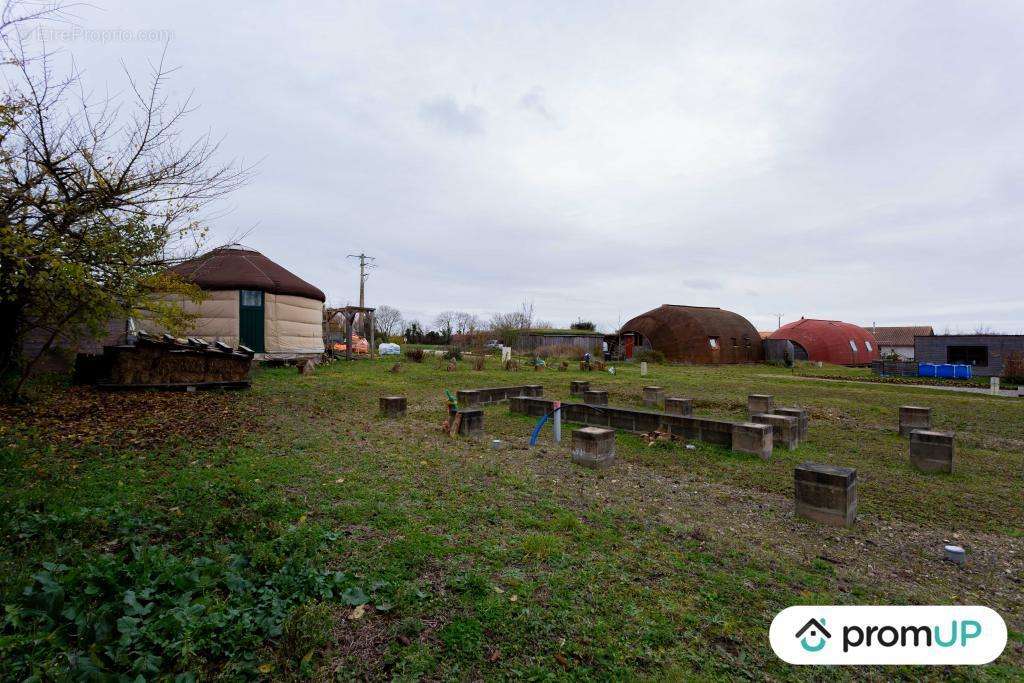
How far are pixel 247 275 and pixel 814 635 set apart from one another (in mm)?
19319

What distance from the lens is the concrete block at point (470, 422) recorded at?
294 inches

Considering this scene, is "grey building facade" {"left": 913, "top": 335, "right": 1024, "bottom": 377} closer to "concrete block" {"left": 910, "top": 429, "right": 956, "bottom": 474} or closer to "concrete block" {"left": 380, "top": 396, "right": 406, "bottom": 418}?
"concrete block" {"left": 910, "top": 429, "right": 956, "bottom": 474}

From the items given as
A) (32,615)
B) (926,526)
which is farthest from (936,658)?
(32,615)

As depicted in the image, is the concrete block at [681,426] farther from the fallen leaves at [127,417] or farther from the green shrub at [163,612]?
the fallen leaves at [127,417]

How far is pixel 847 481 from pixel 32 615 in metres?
5.93

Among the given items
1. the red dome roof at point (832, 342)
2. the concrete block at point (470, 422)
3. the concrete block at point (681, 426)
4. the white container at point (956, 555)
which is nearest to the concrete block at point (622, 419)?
the concrete block at point (681, 426)

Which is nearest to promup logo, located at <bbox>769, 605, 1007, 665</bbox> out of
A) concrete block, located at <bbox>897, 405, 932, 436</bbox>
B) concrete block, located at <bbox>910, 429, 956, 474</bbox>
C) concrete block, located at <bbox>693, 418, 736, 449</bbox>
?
concrete block, located at <bbox>910, 429, 956, 474</bbox>

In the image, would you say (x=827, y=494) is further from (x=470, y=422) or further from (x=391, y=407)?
(x=391, y=407)

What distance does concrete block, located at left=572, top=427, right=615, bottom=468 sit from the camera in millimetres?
5930

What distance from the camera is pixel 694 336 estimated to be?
3019cm

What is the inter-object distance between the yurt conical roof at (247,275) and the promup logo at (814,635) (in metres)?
18.0

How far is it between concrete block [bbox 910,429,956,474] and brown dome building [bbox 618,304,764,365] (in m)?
24.6

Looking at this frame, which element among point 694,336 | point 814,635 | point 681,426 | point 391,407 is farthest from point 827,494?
point 694,336

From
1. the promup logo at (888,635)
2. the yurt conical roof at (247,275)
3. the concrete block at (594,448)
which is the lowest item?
the promup logo at (888,635)
